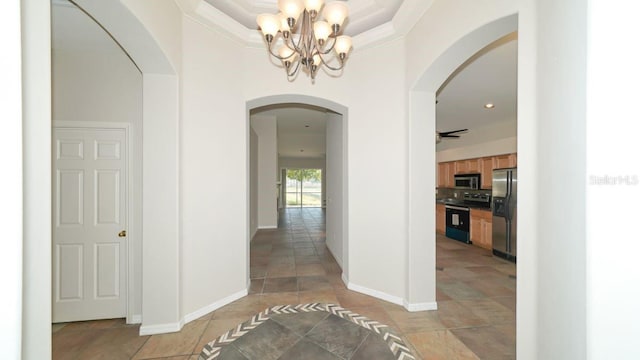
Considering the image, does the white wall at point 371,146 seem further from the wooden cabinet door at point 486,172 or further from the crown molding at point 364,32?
the wooden cabinet door at point 486,172

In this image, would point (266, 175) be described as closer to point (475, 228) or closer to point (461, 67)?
point (461, 67)

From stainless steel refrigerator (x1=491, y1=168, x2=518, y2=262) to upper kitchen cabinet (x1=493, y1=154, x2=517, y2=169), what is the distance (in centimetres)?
70

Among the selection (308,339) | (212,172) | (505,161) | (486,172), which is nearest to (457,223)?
(486,172)

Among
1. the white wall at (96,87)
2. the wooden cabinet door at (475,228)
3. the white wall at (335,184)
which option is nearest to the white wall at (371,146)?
the white wall at (335,184)

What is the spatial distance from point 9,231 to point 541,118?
235 centimetres

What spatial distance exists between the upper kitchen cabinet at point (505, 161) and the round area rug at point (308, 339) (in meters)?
5.13

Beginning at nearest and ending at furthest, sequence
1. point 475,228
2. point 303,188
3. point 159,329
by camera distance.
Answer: point 159,329 < point 475,228 < point 303,188

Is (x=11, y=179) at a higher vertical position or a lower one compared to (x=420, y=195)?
higher

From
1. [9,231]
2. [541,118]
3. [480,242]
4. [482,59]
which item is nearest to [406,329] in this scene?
[541,118]

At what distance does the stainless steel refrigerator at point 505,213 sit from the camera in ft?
14.9

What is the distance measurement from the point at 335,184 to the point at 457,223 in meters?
4.02

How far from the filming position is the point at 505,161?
547cm

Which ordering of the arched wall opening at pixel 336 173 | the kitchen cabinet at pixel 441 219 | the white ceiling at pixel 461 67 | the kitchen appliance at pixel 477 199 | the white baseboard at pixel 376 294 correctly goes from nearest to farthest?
1. the white ceiling at pixel 461 67
2. the white baseboard at pixel 376 294
3. the arched wall opening at pixel 336 173
4. the kitchen appliance at pixel 477 199
5. the kitchen cabinet at pixel 441 219
